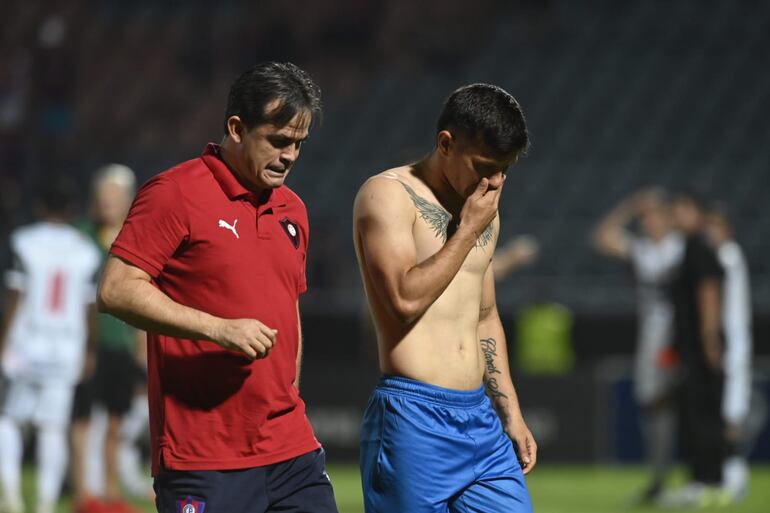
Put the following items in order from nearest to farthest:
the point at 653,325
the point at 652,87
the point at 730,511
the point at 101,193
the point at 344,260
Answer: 1. the point at 101,193
2. the point at 730,511
3. the point at 653,325
4. the point at 344,260
5. the point at 652,87

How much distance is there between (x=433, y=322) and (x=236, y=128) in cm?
85

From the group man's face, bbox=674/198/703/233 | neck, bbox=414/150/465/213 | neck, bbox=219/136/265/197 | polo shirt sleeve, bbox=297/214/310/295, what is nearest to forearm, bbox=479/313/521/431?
neck, bbox=414/150/465/213

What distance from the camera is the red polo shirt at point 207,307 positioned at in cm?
381

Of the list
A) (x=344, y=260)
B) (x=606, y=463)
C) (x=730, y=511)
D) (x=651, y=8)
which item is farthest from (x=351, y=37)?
(x=730, y=511)

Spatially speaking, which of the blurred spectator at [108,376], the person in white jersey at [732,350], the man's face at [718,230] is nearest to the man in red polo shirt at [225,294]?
the blurred spectator at [108,376]

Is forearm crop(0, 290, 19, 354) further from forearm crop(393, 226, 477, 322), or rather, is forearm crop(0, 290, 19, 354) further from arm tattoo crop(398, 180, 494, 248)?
forearm crop(393, 226, 477, 322)

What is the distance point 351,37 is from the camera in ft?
80.2

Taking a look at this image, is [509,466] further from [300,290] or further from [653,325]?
[653,325]

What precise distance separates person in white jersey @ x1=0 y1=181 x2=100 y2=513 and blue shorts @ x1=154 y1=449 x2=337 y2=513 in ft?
16.2

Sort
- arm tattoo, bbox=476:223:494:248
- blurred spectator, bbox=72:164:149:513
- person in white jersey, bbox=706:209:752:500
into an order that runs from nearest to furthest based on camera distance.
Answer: arm tattoo, bbox=476:223:494:248
blurred spectator, bbox=72:164:149:513
person in white jersey, bbox=706:209:752:500

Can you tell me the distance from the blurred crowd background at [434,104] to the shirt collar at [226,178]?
11687mm

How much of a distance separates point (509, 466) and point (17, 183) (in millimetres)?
16973

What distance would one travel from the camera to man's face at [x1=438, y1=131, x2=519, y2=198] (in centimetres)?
412

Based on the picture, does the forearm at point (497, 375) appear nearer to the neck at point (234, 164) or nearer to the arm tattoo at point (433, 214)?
the arm tattoo at point (433, 214)
